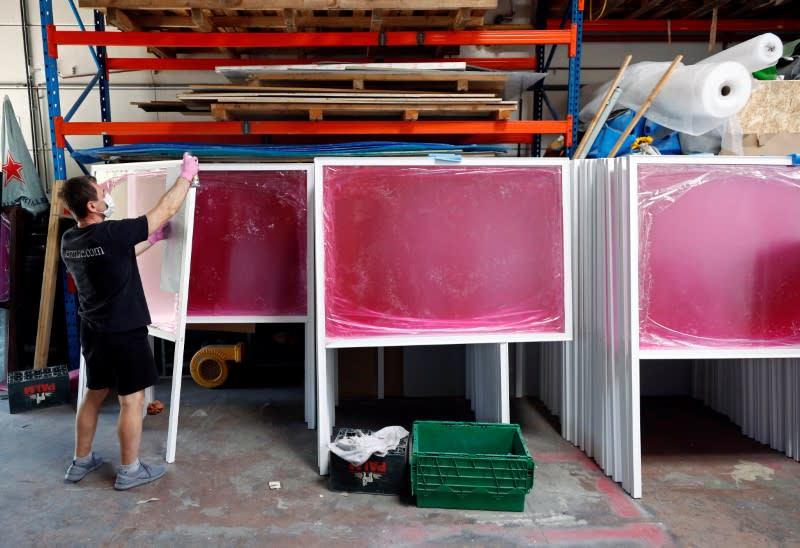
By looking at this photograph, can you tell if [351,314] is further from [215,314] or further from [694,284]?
[694,284]

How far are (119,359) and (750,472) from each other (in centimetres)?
388

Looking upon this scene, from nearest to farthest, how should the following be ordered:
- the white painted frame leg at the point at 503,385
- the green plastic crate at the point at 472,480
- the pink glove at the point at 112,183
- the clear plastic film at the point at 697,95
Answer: the green plastic crate at the point at 472,480 < the white painted frame leg at the point at 503,385 < the clear plastic film at the point at 697,95 < the pink glove at the point at 112,183

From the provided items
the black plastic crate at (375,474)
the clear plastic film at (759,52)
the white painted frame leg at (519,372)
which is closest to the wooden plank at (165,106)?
the black plastic crate at (375,474)

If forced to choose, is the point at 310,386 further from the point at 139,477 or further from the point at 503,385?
the point at 503,385

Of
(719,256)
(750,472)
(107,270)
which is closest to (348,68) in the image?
(107,270)

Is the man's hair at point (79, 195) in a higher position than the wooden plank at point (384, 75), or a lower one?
lower

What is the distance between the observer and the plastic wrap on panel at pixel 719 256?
3.51 meters

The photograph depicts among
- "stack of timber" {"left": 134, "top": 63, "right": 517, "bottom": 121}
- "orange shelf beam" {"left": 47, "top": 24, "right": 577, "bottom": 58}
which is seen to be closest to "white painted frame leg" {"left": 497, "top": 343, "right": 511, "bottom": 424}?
"stack of timber" {"left": 134, "top": 63, "right": 517, "bottom": 121}

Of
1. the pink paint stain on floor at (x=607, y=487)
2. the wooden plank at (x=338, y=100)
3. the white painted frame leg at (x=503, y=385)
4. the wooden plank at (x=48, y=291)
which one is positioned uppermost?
the wooden plank at (x=338, y=100)

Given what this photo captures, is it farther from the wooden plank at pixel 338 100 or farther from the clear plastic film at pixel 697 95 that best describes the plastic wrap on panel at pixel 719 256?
the wooden plank at pixel 338 100

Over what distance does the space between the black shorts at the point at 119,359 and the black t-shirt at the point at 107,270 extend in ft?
0.22

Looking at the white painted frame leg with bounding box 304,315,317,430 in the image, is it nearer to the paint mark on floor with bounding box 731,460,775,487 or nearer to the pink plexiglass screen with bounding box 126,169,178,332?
the pink plexiglass screen with bounding box 126,169,178,332

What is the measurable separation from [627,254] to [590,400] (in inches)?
43.3

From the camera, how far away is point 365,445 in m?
3.54
